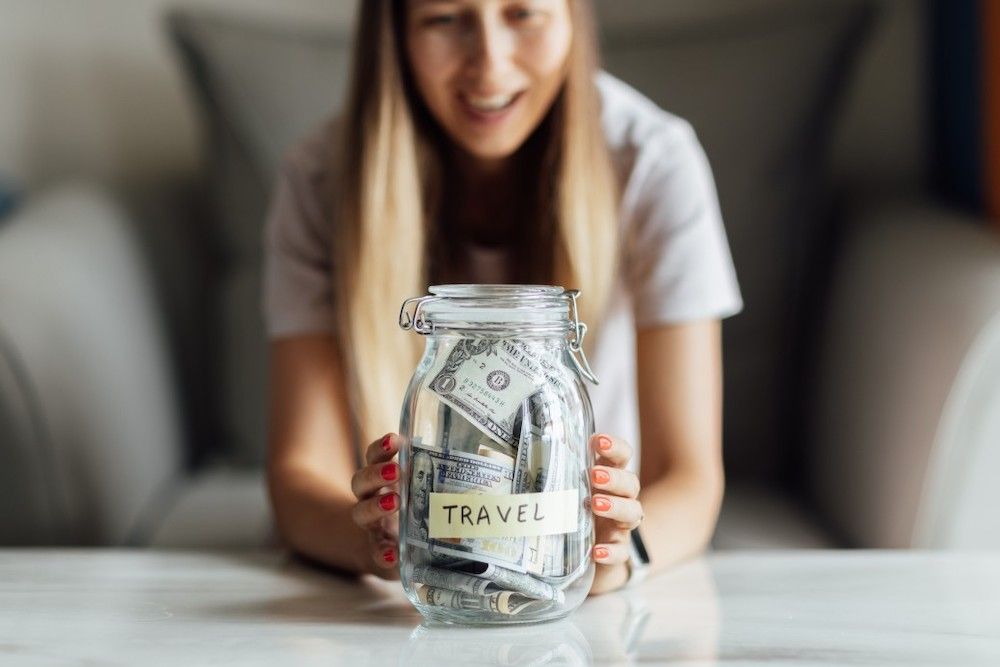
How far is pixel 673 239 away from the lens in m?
1.02

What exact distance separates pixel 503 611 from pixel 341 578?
205 millimetres

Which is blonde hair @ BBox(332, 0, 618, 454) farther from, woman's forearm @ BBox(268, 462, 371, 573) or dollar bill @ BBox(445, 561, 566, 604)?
dollar bill @ BBox(445, 561, 566, 604)

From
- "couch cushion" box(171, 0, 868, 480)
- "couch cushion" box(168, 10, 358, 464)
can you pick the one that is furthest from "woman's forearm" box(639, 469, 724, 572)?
"couch cushion" box(168, 10, 358, 464)

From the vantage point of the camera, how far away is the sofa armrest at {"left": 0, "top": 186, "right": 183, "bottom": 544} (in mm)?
1189

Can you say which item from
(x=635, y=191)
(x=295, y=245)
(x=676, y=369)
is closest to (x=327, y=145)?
(x=295, y=245)

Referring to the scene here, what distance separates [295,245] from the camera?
1.07m

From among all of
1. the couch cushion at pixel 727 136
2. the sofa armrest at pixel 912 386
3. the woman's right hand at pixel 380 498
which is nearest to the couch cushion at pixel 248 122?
the couch cushion at pixel 727 136

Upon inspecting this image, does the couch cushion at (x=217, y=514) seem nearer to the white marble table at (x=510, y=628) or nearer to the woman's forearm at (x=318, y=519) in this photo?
the woman's forearm at (x=318, y=519)

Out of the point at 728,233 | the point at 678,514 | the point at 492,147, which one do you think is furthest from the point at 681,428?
the point at 728,233

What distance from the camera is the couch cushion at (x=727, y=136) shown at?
1.48 metres

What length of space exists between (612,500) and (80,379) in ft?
2.76

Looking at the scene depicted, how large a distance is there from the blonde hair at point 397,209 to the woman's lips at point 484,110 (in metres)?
0.06

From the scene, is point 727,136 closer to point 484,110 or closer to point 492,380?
point 484,110

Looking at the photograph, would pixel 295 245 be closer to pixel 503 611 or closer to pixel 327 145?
pixel 327 145
